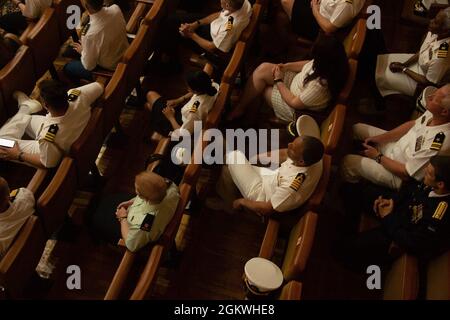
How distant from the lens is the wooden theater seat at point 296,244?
1.14 metres

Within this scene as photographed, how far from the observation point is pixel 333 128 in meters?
1.34

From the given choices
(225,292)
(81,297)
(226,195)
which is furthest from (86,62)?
(225,292)

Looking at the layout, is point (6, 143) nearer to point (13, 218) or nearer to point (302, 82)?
point (13, 218)

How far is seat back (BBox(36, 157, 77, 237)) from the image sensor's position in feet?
4.07

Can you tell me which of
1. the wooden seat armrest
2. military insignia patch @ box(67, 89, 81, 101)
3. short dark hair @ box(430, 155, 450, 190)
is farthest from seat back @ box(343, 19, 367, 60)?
military insignia patch @ box(67, 89, 81, 101)

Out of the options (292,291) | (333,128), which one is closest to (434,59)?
(333,128)

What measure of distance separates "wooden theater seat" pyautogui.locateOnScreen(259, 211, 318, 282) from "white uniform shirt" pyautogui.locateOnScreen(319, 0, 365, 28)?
2.45 ft

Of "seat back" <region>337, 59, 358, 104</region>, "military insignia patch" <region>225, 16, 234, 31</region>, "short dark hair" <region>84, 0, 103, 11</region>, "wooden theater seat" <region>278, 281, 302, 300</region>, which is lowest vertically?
"wooden theater seat" <region>278, 281, 302, 300</region>

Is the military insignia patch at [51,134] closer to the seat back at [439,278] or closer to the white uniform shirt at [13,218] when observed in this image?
the white uniform shirt at [13,218]

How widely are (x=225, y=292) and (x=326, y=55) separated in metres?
0.72

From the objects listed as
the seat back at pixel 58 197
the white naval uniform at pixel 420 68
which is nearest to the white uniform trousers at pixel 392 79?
the white naval uniform at pixel 420 68

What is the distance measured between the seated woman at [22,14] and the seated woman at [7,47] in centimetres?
17

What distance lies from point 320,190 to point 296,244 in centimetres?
16

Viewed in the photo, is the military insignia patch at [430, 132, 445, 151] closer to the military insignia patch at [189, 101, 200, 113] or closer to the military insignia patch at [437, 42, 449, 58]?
the military insignia patch at [437, 42, 449, 58]
